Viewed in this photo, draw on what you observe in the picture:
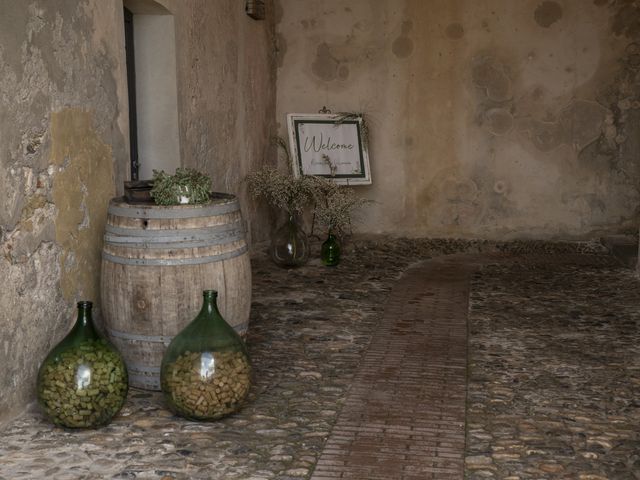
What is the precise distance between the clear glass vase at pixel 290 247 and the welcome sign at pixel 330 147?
1.05 meters

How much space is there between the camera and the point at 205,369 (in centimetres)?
296

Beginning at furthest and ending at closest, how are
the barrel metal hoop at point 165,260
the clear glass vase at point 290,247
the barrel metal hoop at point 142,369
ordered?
the clear glass vase at point 290,247 < the barrel metal hoop at point 142,369 < the barrel metal hoop at point 165,260

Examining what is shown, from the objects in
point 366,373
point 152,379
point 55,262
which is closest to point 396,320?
point 366,373

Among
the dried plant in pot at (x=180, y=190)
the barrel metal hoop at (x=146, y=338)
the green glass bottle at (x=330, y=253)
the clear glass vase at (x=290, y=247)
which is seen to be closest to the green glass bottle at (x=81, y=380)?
the barrel metal hoop at (x=146, y=338)

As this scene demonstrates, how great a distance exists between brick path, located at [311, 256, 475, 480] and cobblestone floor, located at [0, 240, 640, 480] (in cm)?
6

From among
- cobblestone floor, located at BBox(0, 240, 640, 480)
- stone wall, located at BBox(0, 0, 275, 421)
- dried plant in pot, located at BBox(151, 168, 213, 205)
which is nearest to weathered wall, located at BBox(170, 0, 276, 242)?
stone wall, located at BBox(0, 0, 275, 421)

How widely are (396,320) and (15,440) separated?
229 centimetres

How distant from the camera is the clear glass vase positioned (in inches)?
234

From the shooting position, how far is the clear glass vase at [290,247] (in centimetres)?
594

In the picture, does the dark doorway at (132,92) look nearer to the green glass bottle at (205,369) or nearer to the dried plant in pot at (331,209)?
the dried plant in pot at (331,209)

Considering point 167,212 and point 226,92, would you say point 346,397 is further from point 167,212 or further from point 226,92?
point 226,92

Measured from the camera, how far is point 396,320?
180 inches

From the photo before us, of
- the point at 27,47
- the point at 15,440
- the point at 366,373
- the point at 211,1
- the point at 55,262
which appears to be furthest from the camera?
the point at 211,1

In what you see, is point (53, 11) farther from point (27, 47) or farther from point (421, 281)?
point (421, 281)
